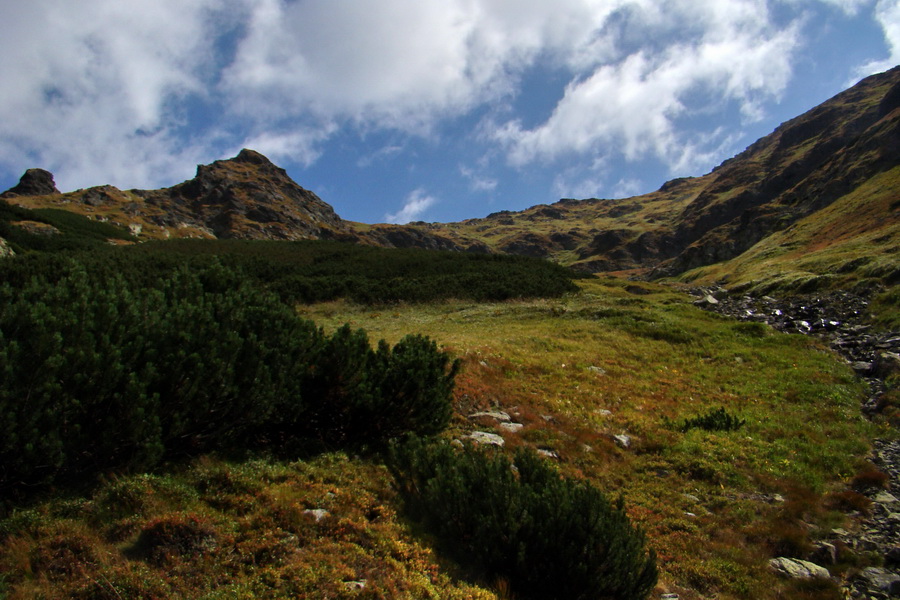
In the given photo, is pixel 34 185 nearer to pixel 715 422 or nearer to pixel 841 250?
pixel 715 422

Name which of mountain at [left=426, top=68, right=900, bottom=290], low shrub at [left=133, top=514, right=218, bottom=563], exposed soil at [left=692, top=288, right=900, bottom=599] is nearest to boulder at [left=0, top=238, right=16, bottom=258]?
low shrub at [left=133, top=514, right=218, bottom=563]

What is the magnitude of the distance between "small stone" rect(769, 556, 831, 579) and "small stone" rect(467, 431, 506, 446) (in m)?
5.00

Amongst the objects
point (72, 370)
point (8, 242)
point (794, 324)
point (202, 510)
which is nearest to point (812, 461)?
point (202, 510)

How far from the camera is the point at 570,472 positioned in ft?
29.7

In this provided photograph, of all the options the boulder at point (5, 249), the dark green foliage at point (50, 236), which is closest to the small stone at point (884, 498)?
the boulder at point (5, 249)

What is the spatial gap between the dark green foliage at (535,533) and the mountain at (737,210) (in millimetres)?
33779

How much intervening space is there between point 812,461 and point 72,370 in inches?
548

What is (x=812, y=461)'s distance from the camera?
9.97 meters

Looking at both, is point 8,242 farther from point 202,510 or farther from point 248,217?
point 248,217

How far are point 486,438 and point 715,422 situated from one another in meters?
6.74

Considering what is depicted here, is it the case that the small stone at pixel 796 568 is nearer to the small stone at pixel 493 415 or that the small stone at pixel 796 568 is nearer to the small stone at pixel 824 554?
the small stone at pixel 824 554

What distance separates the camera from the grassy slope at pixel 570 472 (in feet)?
13.9

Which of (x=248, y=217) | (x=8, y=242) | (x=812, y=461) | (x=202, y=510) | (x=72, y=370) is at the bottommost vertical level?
(x=812, y=461)

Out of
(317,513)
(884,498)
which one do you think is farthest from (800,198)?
(317,513)
